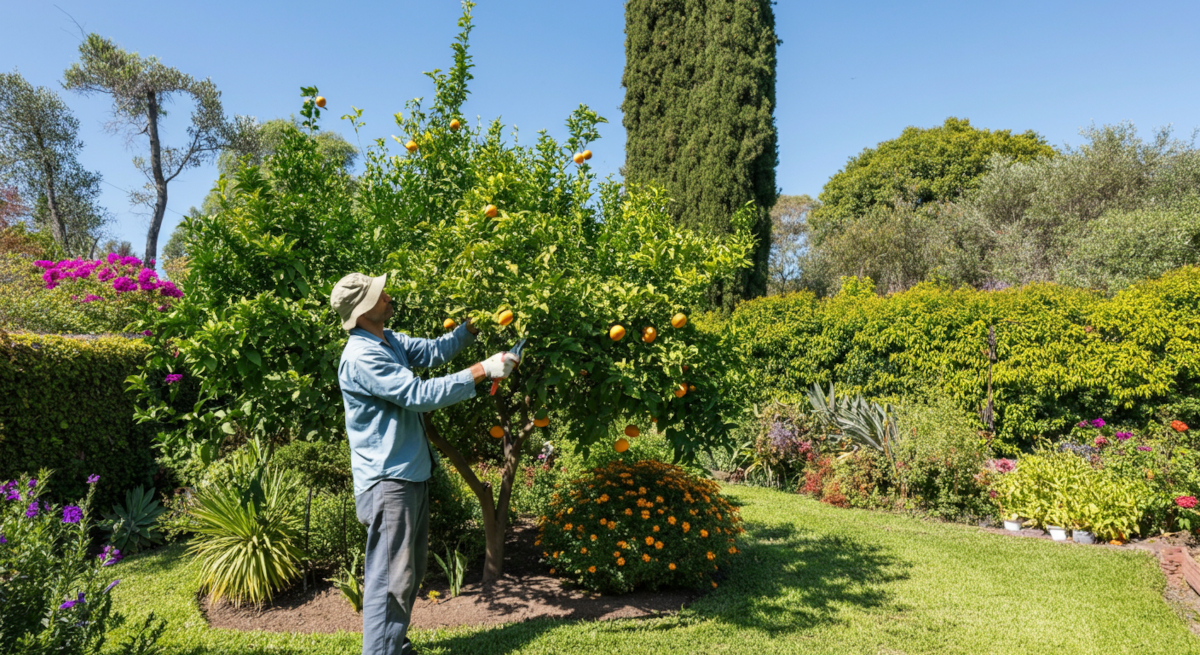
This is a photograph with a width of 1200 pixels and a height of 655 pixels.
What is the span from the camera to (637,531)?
13.1 feet

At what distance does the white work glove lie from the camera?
2.46m

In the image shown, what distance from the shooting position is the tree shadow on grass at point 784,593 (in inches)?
137

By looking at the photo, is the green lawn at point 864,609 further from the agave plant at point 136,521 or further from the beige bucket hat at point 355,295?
the beige bucket hat at point 355,295

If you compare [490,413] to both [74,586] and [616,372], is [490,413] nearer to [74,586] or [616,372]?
[616,372]

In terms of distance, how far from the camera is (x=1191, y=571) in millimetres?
4035

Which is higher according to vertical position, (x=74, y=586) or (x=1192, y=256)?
(x=1192, y=256)

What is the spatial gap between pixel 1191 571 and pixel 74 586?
6.15m

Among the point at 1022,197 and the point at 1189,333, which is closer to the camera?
the point at 1189,333

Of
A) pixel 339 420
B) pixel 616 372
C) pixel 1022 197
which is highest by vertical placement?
pixel 1022 197

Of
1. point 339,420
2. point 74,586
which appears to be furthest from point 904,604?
point 74,586

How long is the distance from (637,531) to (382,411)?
2009 mm

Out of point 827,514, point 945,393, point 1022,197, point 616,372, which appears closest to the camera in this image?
point 616,372

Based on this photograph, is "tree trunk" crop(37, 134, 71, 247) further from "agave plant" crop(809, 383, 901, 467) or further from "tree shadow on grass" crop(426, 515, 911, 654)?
"tree shadow on grass" crop(426, 515, 911, 654)

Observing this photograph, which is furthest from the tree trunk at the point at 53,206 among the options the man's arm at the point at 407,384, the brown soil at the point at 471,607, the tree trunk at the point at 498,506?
the man's arm at the point at 407,384
